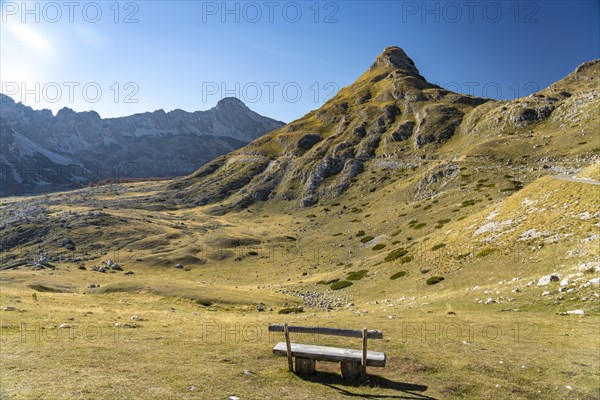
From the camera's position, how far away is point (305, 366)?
1534 cm

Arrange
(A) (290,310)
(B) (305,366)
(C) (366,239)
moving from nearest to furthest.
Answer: (B) (305,366)
(A) (290,310)
(C) (366,239)

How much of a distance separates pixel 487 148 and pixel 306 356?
382ft

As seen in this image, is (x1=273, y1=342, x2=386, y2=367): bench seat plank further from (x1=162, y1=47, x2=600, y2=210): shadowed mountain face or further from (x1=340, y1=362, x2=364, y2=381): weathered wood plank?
(x1=162, y1=47, x2=600, y2=210): shadowed mountain face

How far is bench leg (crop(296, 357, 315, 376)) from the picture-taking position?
50.2 ft

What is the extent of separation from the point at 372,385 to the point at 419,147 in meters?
145

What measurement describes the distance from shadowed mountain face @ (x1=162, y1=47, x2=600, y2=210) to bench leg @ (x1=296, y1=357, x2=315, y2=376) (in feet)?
283

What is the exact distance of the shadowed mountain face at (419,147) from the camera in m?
105

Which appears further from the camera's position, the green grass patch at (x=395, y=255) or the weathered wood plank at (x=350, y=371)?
the green grass patch at (x=395, y=255)

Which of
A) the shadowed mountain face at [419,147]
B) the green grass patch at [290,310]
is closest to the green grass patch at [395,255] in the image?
the green grass patch at [290,310]

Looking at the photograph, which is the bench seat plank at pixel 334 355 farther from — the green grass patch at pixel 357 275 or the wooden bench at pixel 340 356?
the green grass patch at pixel 357 275

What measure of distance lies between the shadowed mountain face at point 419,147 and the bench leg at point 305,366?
86.2 m

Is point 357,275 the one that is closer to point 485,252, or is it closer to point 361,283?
point 361,283

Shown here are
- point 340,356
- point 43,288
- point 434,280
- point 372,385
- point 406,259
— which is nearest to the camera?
point 372,385

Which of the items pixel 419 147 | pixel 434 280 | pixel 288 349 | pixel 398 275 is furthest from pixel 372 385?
pixel 419 147
